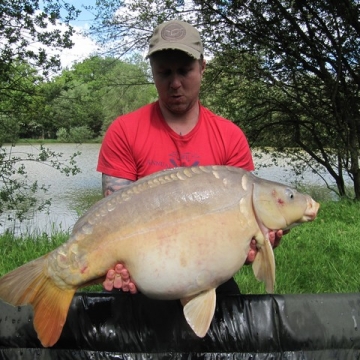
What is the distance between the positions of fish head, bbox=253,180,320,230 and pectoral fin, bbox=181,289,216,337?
0.78 ft

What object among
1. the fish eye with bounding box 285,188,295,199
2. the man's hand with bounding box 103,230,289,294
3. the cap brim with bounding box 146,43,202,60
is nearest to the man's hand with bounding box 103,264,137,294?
the man's hand with bounding box 103,230,289,294

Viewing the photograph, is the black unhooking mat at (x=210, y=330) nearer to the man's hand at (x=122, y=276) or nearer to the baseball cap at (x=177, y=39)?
the man's hand at (x=122, y=276)

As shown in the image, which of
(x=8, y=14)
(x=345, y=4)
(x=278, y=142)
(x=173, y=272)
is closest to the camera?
(x=173, y=272)

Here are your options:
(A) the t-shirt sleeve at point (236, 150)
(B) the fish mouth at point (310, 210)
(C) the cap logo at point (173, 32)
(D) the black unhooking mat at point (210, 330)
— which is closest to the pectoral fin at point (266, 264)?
(B) the fish mouth at point (310, 210)

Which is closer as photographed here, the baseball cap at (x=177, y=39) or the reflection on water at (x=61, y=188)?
the baseball cap at (x=177, y=39)

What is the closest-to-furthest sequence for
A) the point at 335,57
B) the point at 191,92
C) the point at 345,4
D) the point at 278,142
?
the point at 191,92 → the point at 345,4 → the point at 335,57 → the point at 278,142

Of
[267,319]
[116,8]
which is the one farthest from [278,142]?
[267,319]

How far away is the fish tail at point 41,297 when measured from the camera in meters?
1.16

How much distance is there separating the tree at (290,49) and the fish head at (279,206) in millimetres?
4651

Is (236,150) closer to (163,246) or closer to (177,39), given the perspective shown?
(177,39)

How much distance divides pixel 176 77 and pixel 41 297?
0.75 metres

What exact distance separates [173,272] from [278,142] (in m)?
5.54

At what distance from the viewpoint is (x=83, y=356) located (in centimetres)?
155

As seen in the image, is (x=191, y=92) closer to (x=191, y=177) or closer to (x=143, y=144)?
(x=143, y=144)
